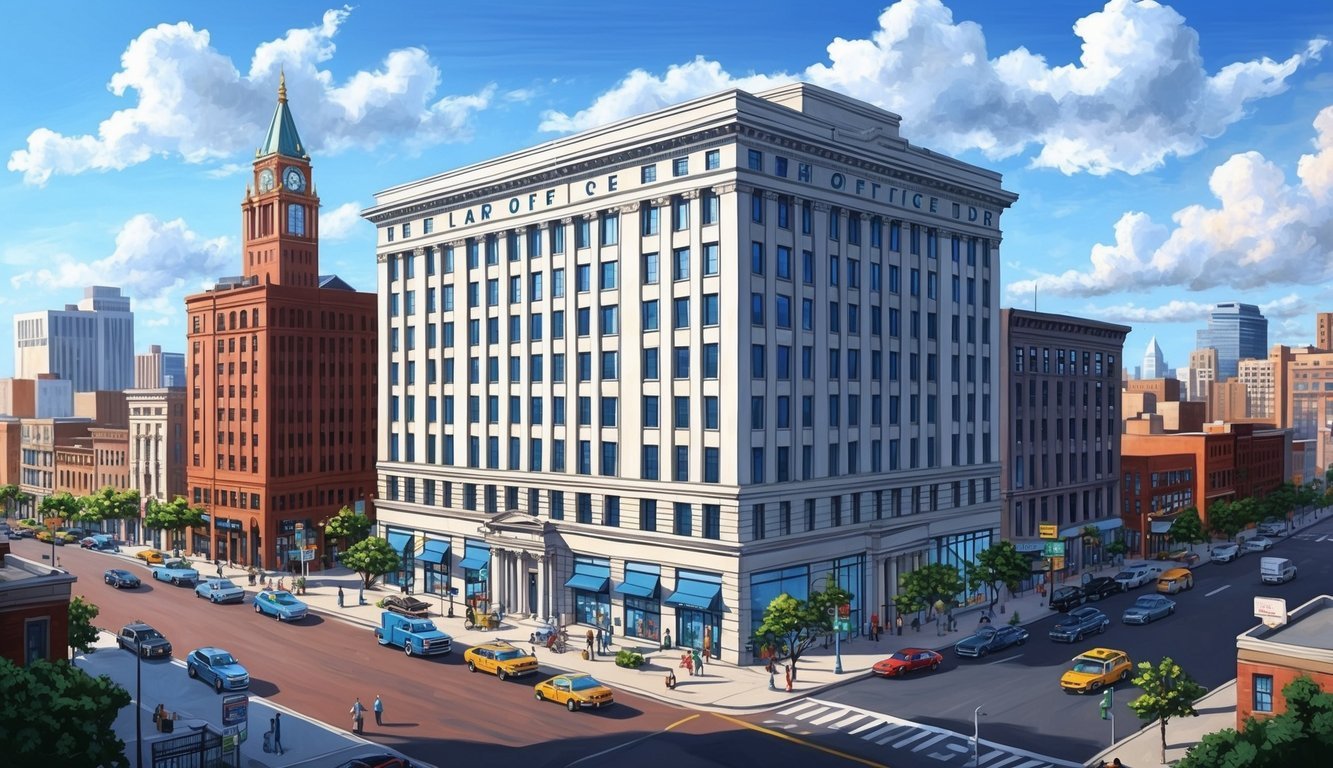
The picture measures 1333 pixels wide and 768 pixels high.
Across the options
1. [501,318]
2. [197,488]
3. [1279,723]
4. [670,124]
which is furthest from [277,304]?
[1279,723]

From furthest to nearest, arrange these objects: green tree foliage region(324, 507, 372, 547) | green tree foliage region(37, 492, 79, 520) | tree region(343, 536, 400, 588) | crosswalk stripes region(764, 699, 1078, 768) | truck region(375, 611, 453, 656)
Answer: green tree foliage region(37, 492, 79, 520) → green tree foliage region(324, 507, 372, 547) → tree region(343, 536, 400, 588) → truck region(375, 611, 453, 656) → crosswalk stripes region(764, 699, 1078, 768)

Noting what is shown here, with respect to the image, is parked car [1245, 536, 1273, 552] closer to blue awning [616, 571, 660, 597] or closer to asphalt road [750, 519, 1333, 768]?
asphalt road [750, 519, 1333, 768]

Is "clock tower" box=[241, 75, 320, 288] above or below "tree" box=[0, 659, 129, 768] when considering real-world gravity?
above

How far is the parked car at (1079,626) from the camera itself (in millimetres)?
65188

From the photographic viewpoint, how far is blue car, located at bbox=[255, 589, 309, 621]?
72625 mm

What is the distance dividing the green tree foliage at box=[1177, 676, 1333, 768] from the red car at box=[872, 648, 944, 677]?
26.5 m

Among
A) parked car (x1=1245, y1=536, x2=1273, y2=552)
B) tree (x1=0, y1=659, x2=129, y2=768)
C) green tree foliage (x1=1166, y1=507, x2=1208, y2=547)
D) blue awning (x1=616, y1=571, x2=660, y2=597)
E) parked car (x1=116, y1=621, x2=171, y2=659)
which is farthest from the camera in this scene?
parked car (x1=1245, y1=536, x2=1273, y2=552)

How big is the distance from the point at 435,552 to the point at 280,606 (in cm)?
→ 1281

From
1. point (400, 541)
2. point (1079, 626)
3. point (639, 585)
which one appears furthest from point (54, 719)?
point (1079, 626)

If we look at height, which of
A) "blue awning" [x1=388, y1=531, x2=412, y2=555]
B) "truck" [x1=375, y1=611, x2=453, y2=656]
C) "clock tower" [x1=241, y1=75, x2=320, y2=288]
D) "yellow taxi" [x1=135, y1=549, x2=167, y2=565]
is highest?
"clock tower" [x1=241, y1=75, x2=320, y2=288]

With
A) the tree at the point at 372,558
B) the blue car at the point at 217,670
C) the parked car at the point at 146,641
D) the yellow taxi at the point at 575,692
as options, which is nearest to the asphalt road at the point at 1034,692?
the yellow taxi at the point at 575,692

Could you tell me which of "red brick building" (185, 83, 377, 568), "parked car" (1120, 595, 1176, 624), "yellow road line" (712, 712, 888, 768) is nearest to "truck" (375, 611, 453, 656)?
"yellow road line" (712, 712, 888, 768)

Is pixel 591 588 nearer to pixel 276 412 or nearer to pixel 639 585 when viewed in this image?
pixel 639 585

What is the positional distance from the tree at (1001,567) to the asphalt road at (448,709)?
31.9 meters
